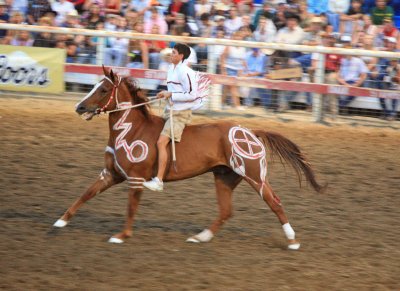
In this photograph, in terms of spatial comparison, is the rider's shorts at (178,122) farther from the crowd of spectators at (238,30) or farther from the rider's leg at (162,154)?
the crowd of spectators at (238,30)

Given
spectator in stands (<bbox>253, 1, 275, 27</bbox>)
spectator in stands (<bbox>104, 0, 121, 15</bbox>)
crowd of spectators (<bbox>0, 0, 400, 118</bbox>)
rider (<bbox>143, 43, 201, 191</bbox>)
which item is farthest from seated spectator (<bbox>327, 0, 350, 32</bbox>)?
rider (<bbox>143, 43, 201, 191</bbox>)

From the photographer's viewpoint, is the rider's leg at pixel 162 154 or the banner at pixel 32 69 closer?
the rider's leg at pixel 162 154

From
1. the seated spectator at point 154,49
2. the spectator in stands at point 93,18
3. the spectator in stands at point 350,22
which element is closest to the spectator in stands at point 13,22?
the spectator in stands at point 93,18

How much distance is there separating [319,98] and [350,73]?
26.3 inches

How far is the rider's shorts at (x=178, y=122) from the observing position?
7109mm

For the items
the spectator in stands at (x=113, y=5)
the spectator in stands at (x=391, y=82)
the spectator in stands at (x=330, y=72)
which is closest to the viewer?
the spectator in stands at (x=391, y=82)

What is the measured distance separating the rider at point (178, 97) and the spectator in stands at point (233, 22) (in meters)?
7.56

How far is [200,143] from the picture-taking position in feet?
23.5

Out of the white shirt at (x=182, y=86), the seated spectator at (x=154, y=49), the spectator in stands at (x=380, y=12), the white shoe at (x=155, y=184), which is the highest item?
the white shirt at (x=182, y=86)

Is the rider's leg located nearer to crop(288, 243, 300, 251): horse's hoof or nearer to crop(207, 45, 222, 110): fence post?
crop(288, 243, 300, 251): horse's hoof

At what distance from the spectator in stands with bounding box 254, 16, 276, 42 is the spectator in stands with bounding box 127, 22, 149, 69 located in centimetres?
209

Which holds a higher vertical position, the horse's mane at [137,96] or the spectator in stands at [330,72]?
the horse's mane at [137,96]

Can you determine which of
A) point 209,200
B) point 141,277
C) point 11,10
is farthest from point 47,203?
point 11,10

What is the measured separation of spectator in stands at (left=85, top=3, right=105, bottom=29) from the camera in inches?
589
